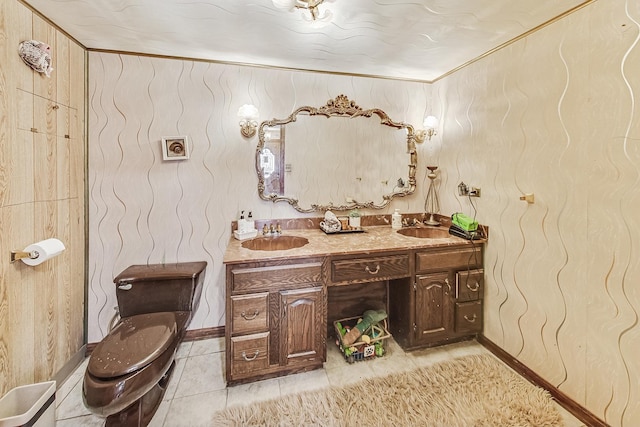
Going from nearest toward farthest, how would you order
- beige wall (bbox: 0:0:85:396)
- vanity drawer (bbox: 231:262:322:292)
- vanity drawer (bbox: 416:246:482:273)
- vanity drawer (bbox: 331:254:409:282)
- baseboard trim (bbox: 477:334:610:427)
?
beige wall (bbox: 0:0:85:396) → baseboard trim (bbox: 477:334:610:427) → vanity drawer (bbox: 231:262:322:292) → vanity drawer (bbox: 331:254:409:282) → vanity drawer (bbox: 416:246:482:273)

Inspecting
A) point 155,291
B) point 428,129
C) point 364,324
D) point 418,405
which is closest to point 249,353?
point 155,291

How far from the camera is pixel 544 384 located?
1.67 metres

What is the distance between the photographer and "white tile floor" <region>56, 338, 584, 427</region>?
1511mm

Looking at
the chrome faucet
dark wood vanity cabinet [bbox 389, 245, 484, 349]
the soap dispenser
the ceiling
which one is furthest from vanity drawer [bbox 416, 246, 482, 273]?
the ceiling

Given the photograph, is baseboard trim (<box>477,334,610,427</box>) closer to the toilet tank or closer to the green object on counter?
the green object on counter

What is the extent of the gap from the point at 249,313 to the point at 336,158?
4.65 ft

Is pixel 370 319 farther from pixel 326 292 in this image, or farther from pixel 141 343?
pixel 141 343

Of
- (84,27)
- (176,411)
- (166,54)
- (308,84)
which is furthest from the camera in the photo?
(308,84)

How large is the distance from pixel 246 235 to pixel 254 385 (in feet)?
3.24

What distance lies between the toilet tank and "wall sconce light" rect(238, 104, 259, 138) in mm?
1120

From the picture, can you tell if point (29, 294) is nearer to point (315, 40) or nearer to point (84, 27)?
point (84, 27)

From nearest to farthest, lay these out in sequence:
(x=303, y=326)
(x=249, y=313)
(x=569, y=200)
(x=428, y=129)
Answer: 1. (x=569, y=200)
2. (x=249, y=313)
3. (x=303, y=326)
4. (x=428, y=129)

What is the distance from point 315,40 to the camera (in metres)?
1.83

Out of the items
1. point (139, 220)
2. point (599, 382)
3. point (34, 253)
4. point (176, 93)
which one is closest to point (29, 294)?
point (34, 253)
